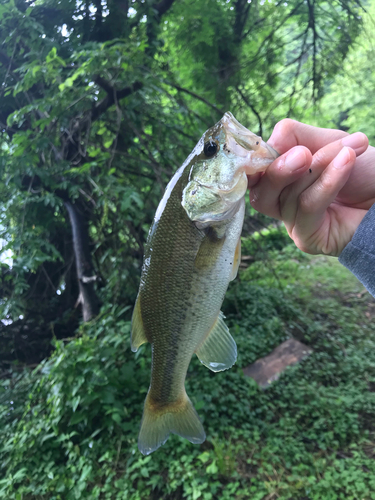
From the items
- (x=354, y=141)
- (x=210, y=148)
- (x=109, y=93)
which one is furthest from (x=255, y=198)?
(x=109, y=93)

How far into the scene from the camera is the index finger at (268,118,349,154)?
4.67 feet

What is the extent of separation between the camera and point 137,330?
148 centimetres

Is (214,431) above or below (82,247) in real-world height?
below

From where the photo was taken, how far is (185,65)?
5715mm

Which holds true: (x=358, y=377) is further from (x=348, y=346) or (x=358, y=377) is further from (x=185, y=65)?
(x=185, y=65)

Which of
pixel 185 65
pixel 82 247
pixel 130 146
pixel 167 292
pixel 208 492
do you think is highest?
pixel 185 65

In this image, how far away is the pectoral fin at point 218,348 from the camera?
143 centimetres

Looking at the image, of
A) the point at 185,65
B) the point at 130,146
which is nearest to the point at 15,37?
the point at 130,146

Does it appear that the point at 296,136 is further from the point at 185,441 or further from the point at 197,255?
the point at 185,441

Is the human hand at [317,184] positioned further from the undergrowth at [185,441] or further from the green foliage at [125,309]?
the undergrowth at [185,441]

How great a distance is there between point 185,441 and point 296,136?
3.14 metres

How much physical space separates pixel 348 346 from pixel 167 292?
15.3ft

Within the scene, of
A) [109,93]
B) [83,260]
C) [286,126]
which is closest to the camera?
[286,126]

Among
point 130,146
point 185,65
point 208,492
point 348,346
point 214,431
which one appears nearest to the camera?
point 208,492
